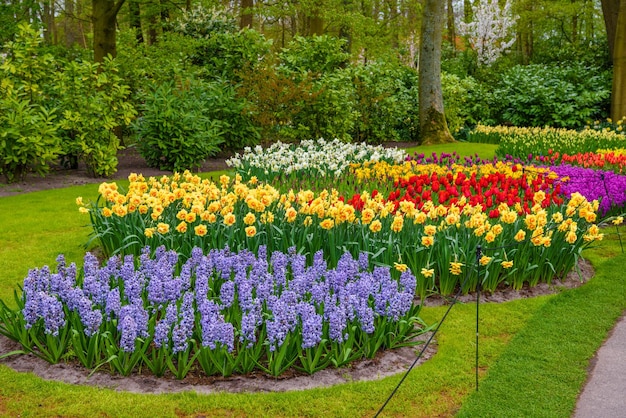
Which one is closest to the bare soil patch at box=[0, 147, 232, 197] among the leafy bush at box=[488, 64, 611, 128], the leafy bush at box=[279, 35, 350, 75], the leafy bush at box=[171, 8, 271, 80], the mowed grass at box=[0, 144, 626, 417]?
the leafy bush at box=[171, 8, 271, 80]

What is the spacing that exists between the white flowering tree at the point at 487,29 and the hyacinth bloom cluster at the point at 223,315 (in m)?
24.8

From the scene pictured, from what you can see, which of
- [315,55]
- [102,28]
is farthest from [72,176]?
[315,55]

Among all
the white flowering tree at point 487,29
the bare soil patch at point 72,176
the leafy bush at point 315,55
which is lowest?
the bare soil patch at point 72,176

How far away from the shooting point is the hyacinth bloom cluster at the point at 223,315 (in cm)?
384

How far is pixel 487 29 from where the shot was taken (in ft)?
94.8

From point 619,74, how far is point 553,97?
7.84 ft

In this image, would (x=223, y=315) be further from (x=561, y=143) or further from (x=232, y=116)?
(x=561, y=143)

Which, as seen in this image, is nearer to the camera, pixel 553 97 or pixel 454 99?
pixel 454 99

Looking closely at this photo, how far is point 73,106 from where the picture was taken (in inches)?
424

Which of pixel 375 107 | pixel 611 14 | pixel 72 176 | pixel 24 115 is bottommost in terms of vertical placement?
pixel 72 176

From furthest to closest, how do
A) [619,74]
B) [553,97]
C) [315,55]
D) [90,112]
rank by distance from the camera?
1. [553,97]
2. [619,74]
3. [315,55]
4. [90,112]

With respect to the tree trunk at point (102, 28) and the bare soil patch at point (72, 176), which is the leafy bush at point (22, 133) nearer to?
the bare soil patch at point (72, 176)

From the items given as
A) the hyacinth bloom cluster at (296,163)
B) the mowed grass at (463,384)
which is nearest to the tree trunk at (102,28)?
the hyacinth bloom cluster at (296,163)

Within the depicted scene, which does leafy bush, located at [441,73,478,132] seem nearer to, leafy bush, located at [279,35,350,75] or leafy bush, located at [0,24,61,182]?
leafy bush, located at [279,35,350,75]
